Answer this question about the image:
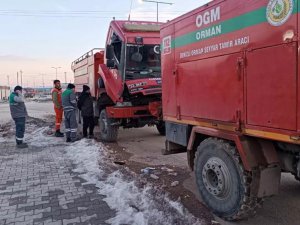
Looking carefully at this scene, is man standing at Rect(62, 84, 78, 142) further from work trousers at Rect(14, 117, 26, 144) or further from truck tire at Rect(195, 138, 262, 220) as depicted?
truck tire at Rect(195, 138, 262, 220)

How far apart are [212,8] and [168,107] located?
1.84 m

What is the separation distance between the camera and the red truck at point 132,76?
9.63m

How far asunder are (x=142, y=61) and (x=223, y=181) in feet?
20.1

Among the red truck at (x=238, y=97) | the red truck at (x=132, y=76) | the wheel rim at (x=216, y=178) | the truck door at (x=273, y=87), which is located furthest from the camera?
the red truck at (x=132, y=76)

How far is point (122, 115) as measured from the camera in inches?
384

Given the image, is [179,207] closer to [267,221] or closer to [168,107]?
[267,221]

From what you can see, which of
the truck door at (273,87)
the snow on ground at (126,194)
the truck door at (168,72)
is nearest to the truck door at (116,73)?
the snow on ground at (126,194)

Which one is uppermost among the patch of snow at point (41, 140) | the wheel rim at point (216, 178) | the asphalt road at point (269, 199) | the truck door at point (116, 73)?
the truck door at point (116, 73)

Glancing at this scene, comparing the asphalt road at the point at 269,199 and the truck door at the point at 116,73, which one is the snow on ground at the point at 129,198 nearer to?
the asphalt road at the point at 269,199

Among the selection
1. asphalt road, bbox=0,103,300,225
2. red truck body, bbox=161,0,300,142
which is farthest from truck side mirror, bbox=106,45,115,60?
red truck body, bbox=161,0,300,142

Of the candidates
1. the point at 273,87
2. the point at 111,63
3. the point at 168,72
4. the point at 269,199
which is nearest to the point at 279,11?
the point at 273,87

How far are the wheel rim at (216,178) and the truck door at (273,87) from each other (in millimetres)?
783

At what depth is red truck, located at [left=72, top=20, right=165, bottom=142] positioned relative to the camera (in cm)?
963

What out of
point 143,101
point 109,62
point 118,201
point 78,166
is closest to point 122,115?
point 143,101
